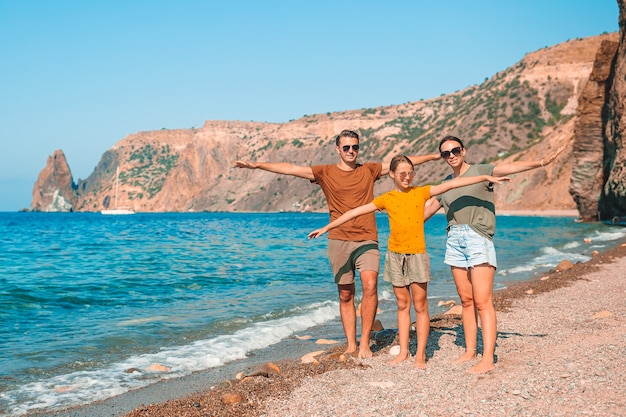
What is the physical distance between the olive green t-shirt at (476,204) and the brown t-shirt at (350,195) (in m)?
1.01

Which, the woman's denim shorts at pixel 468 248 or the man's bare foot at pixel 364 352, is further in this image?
the man's bare foot at pixel 364 352

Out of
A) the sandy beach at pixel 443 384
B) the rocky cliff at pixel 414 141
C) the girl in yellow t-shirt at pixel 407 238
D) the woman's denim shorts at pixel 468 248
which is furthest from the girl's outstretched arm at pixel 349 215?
the rocky cliff at pixel 414 141

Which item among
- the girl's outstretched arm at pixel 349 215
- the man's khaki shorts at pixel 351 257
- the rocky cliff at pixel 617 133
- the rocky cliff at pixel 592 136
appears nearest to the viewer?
the girl's outstretched arm at pixel 349 215

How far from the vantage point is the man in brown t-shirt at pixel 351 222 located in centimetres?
642

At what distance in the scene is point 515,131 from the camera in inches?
3551

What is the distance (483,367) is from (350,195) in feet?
7.43

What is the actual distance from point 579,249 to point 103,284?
698 inches

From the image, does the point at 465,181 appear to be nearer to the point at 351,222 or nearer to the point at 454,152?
the point at 454,152

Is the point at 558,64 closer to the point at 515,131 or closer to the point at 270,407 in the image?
the point at 515,131

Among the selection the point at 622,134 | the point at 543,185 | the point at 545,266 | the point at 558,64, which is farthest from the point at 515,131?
the point at 545,266

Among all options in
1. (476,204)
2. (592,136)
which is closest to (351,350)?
(476,204)

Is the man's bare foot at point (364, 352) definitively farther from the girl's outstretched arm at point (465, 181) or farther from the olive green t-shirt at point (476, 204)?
the girl's outstretched arm at point (465, 181)

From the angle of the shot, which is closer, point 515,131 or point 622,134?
point 622,134

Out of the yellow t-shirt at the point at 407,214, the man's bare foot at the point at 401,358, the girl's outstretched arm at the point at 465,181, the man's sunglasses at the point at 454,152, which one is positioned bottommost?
the man's bare foot at the point at 401,358
